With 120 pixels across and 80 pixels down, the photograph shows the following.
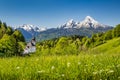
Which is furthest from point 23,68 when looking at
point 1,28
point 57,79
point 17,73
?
point 1,28

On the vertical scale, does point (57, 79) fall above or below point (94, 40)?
above

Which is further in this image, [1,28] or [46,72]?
[1,28]

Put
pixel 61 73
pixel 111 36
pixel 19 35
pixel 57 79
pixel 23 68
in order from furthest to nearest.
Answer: pixel 111 36, pixel 19 35, pixel 23 68, pixel 61 73, pixel 57 79

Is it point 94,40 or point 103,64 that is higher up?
point 103,64

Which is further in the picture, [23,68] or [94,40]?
[94,40]

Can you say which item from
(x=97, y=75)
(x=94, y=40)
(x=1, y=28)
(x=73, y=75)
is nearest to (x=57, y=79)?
(x=73, y=75)

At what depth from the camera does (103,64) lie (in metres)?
9.75

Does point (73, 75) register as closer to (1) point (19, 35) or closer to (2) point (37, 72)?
(2) point (37, 72)

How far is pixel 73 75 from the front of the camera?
8258mm

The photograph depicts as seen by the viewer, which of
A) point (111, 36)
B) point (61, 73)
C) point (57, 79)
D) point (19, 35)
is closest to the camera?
point (57, 79)

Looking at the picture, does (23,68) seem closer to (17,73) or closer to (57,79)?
(17,73)

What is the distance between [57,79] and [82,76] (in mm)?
680

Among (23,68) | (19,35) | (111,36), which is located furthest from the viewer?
(111,36)

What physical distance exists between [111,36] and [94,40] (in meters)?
8.83
